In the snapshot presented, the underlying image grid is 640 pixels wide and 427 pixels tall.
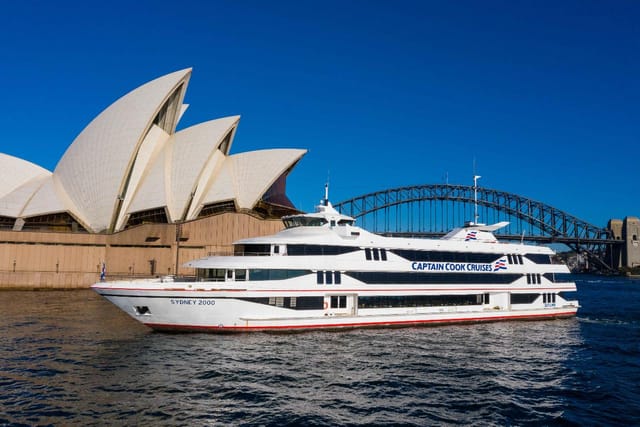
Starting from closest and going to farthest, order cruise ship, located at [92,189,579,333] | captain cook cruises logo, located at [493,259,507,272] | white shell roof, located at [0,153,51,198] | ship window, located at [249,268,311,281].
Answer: cruise ship, located at [92,189,579,333]
ship window, located at [249,268,311,281]
captain cook cruises logo, located at [493,259,507,272]
white shell roof, located at [0,153,51,198]

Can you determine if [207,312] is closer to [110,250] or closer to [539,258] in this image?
[539,258]

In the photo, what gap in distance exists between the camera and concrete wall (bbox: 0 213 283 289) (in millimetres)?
51000

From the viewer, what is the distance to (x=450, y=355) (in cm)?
2212

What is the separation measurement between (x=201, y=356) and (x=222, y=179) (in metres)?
49.3

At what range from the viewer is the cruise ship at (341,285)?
24.4m

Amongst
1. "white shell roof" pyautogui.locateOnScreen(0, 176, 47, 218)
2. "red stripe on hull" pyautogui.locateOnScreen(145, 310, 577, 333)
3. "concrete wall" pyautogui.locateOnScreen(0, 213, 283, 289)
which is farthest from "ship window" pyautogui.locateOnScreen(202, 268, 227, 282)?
"white shell roof" pyautogui.locateOnScreen(0, 176, 47, 218)

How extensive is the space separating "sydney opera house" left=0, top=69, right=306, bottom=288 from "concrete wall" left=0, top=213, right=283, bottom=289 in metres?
0.11

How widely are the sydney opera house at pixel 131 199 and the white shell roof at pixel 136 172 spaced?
15cm

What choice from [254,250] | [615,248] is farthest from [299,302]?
[615,248]

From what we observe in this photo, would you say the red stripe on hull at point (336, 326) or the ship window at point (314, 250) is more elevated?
the ship window at point (314, 250)

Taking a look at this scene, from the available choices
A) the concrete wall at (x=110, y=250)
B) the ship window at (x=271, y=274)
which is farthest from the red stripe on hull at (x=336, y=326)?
the concrete wall at (x=110, y=250)

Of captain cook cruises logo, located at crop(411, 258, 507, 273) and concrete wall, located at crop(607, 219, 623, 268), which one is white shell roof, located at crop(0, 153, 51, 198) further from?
concrete wall, located at crop(607, 219, 623, 268)

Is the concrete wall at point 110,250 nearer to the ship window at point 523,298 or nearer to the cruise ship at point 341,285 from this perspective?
the cruise ship at point 341,285

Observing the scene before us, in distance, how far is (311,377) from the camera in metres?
17.7
